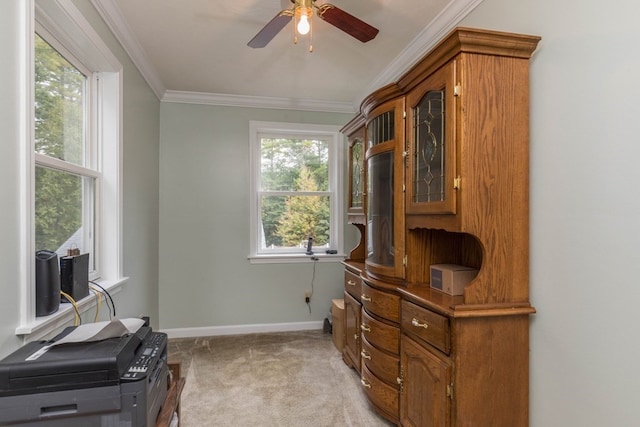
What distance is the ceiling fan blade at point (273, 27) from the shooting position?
1660 mm

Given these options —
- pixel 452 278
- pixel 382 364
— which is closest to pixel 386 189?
pixel 452 278

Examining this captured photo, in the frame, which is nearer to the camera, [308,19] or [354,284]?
[308,19]

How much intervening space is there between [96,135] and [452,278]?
2357 mm

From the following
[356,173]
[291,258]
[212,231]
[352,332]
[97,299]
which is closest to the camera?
[97,299]

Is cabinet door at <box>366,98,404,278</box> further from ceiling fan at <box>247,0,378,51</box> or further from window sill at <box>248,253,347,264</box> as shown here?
window sill at <box>248,253,347,264</box>

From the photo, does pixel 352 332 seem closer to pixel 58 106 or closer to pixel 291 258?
pixel 291 258

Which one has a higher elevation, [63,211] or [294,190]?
[294,190]

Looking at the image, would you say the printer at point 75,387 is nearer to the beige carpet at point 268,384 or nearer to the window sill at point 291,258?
the beige carpet at point 268,384

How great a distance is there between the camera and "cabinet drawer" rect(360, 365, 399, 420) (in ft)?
6.40

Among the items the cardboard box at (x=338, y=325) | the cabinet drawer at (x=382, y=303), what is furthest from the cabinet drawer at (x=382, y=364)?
the cardboard box at (x=338, y=325)

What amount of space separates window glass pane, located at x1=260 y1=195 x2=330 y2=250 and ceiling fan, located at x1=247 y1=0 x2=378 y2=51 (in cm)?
208

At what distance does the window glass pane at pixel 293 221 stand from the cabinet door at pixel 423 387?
2.15m

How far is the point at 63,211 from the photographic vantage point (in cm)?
180

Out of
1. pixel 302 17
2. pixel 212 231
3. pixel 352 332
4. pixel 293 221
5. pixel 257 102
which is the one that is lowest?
pixel 352 332
